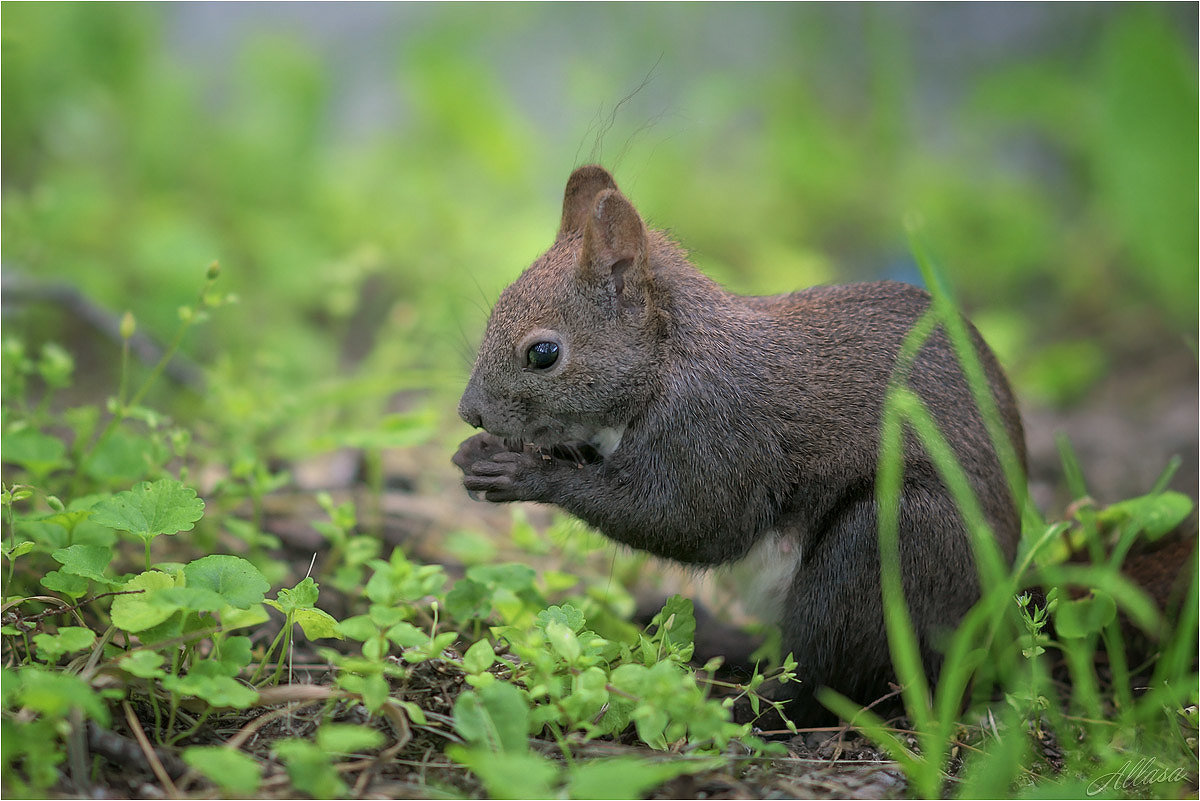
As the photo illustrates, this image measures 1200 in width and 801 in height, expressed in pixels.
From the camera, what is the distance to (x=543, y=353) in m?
2.94

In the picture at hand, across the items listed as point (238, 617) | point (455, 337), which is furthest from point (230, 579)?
point (455, 337)

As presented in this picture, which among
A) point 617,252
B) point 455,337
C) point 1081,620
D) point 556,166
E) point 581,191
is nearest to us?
point 1081,620

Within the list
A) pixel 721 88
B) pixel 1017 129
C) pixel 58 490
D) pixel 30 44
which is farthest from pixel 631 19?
pixel 58 490

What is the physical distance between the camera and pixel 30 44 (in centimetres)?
562

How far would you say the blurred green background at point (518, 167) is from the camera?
4914mm

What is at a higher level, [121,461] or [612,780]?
[121,461]

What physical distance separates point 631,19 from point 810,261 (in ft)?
9.32

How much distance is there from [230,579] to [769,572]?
1.38 meters

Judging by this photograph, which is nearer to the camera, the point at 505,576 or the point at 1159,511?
the point at 505,576

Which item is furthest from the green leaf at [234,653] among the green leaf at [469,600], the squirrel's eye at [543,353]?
the squirrel's eye at [543,353]

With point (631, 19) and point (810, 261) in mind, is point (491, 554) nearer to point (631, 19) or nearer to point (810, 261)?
point (810, 261)

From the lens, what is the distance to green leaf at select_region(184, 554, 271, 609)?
2258 millimetres

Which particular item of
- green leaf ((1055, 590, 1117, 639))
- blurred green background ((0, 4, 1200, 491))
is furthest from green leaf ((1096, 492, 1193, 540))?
blurred green background ((0, 4, 1200, 491))

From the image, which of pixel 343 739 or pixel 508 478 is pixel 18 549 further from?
pixel 508 478
